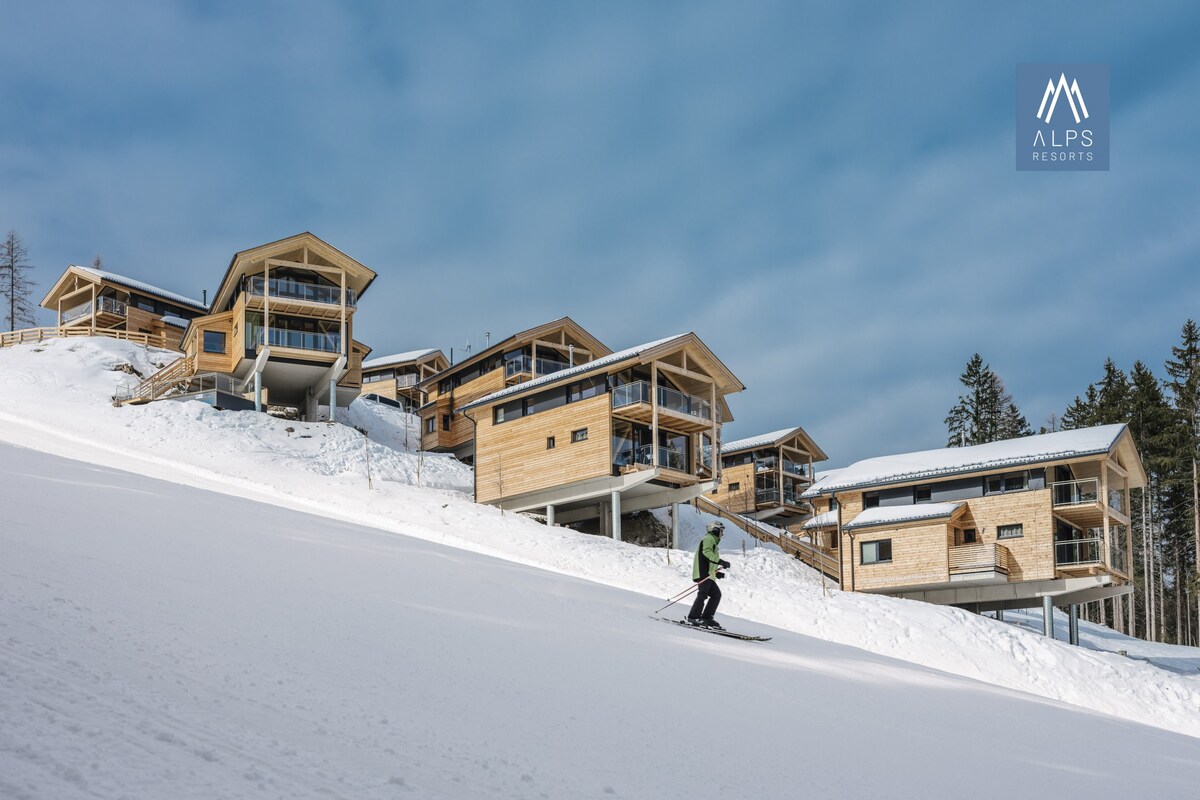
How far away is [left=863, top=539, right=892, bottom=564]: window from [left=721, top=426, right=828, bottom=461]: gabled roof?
2272cm

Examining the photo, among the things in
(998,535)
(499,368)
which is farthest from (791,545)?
(499,368)

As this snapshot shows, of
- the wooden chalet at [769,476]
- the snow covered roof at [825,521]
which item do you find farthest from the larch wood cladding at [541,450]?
the wooden chalet at [769,476]

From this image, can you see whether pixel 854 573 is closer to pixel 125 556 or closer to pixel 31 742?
pixel 125 556

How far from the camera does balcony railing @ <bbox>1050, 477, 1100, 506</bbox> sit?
32.6 metres

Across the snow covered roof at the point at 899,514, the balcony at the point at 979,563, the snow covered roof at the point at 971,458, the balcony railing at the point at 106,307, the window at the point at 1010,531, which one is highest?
the balcony railing at the point at 106,307

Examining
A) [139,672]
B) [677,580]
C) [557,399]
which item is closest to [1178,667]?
[677,580]

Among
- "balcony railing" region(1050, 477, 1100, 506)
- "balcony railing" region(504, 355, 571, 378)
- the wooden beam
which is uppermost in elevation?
"balcony railing" region(504, 355, 571, 378)

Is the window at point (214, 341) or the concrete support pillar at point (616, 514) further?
the window at point (214, 341)

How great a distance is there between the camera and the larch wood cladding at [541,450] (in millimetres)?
35406

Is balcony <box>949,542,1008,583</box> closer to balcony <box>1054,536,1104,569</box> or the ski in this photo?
balcony <box>1054,536,1104,569</box>

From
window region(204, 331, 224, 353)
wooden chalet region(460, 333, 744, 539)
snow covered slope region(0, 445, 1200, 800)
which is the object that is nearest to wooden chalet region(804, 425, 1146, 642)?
wooden chalet region(460, 333, 744, 539)

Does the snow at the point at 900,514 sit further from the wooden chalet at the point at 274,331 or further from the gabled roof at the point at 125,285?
the gabled roof at the point at 125,285

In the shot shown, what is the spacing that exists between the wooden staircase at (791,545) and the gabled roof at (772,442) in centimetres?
900

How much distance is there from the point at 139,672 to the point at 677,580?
21.8 meters
